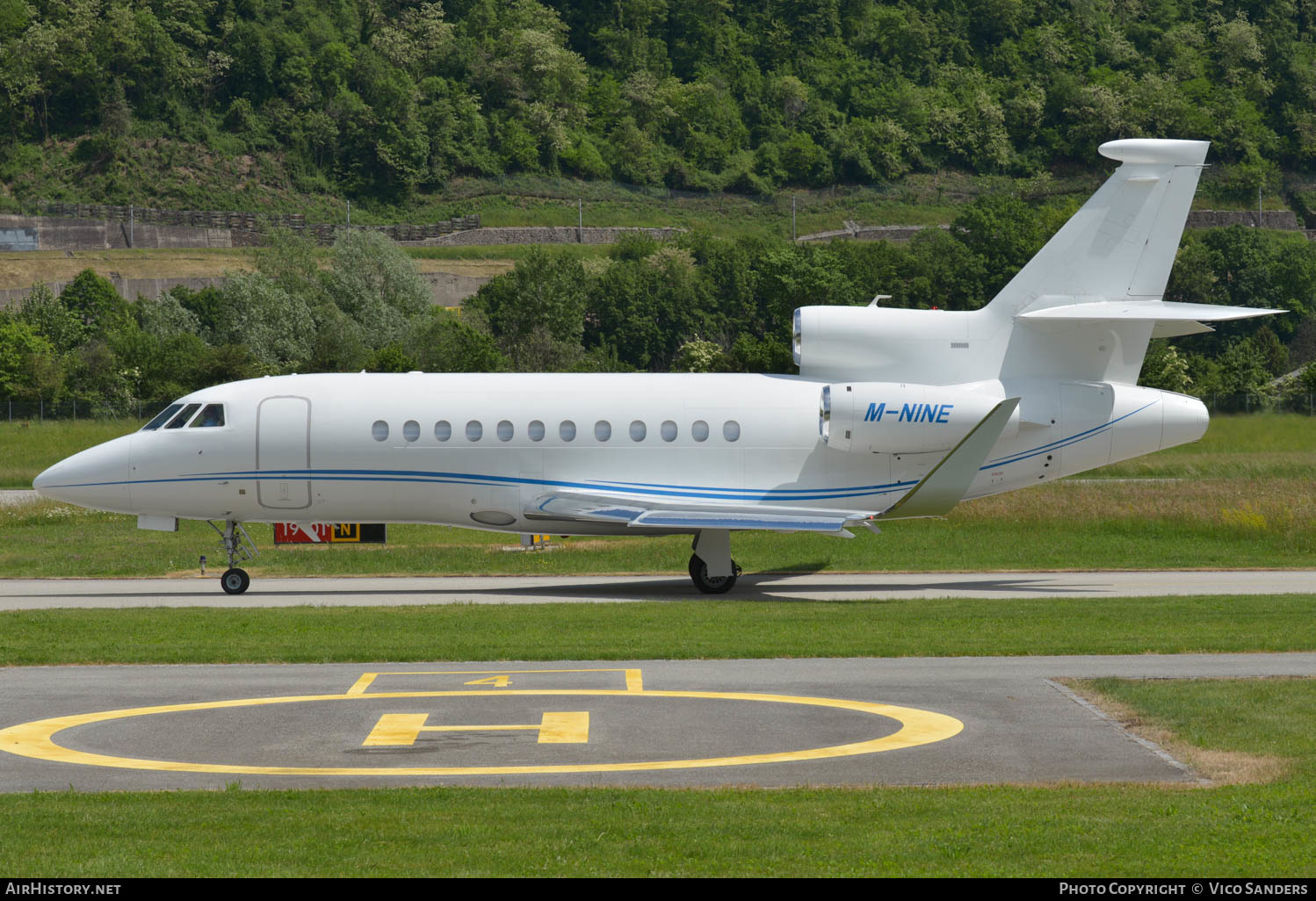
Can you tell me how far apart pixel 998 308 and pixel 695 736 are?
1718cm

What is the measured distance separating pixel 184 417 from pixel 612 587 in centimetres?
899

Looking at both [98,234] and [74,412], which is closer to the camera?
[74,412]

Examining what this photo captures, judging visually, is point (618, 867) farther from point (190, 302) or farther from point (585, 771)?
point (190, 302)

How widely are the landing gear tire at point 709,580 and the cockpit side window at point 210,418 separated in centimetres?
954

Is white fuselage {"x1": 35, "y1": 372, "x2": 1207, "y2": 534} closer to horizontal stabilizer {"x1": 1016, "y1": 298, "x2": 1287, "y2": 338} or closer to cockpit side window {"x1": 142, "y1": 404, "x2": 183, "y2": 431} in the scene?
cockpit side window {"x1": 142, "y1": 404, "x2": 183, "y2": 431}

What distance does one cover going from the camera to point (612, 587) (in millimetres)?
29359

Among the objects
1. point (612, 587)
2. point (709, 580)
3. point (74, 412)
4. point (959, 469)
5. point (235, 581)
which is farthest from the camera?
point (74, 412)

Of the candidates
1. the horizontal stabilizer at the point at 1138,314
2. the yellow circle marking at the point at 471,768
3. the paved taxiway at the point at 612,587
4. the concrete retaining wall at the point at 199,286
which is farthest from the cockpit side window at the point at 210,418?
the concrete retaining wall at the point at 199,286

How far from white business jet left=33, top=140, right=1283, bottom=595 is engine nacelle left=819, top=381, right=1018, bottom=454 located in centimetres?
4

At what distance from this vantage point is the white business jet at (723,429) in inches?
1119

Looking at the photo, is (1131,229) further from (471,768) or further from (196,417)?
(471,768)

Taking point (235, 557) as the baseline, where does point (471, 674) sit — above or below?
below

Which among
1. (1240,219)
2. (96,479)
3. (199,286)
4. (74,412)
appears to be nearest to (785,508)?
(96,479)

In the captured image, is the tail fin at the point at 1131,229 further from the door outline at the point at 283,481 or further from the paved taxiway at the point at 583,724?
the door outline at the point at 283,481
